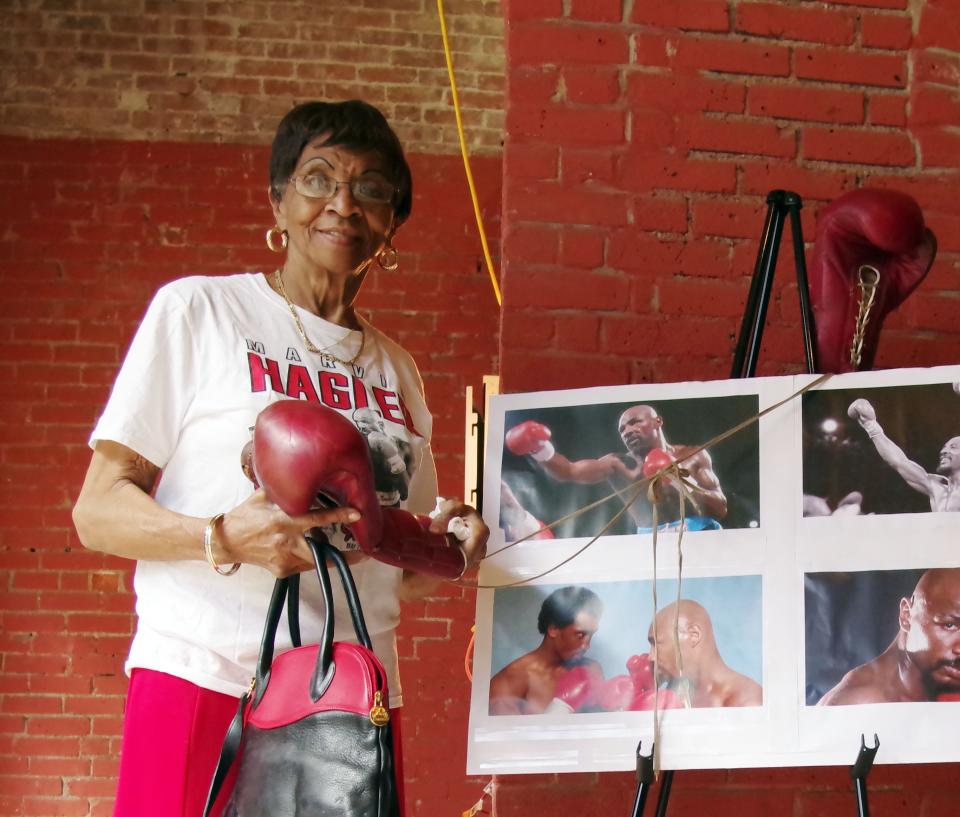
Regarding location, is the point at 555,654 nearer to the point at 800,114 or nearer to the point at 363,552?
the point at 363,552

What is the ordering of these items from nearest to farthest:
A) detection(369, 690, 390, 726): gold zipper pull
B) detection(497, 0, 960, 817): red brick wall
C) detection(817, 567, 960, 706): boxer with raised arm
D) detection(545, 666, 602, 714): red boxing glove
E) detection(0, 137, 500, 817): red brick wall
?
detection(369, 690, 390, 726): gold zipper pull < detection(817, 567, 960, 706): boxer with raised arm < detection(545, 666, 602, 714): red boxing glove < detection(497, 0, 960, 817): red brick wall < detection(0, 137, 500, 817): red brick wall

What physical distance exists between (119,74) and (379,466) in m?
3.49

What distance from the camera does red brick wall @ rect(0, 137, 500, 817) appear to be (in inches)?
172

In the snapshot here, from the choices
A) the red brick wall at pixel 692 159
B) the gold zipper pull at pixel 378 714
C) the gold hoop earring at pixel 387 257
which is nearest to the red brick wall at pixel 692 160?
the red brick wall at pixel 692 159

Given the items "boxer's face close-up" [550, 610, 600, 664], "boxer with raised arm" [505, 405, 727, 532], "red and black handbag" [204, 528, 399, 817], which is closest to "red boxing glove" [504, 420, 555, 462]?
"boxer with raised arm" [505, 405, 727, 532]

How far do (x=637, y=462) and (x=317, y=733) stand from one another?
0.62m

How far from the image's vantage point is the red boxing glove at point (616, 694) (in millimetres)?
1633

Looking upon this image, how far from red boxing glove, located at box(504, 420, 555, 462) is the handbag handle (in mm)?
444

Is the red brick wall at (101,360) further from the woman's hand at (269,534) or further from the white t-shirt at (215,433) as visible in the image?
the woman's hand at (269,534)

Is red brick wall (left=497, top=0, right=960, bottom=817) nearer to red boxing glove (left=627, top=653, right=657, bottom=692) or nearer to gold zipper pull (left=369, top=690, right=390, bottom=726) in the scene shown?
red boxing glove (left=627, top=653, right=657, bottom=692)

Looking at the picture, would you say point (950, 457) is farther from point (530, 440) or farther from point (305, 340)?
point (305, 340)

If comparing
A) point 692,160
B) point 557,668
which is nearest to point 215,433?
point 557,668

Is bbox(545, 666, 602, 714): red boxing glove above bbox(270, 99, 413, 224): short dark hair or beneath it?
beneath

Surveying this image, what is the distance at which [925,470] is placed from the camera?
1595 millimetres
